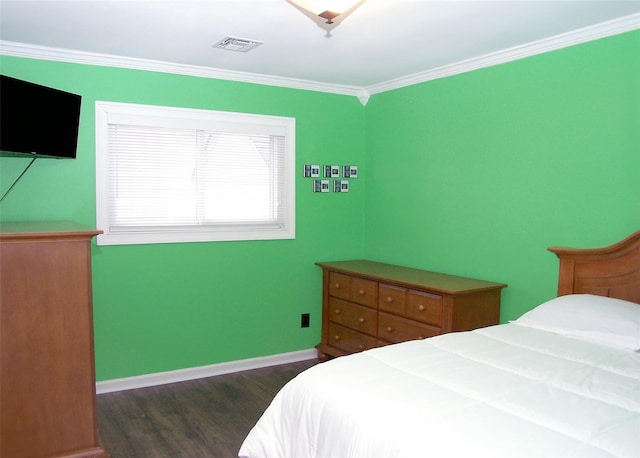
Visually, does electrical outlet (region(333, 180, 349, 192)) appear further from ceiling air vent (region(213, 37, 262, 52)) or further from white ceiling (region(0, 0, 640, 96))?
ceiling air vent (region(213, 37, 262, 52))

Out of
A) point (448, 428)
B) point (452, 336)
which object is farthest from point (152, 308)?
point (448, 428)

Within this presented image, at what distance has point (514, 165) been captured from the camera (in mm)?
3393

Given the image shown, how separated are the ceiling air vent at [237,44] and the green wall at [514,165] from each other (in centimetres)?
149

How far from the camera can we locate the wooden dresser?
129 inches

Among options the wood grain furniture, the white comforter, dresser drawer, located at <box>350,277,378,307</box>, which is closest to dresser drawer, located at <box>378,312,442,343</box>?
dresser drawer, located at <box>350,277,378,307</box>

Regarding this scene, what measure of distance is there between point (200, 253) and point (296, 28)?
1.89 metres

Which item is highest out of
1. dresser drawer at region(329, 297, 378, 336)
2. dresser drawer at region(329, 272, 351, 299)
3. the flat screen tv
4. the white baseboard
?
the flat screen tv

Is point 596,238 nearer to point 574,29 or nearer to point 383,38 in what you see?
point 574,29

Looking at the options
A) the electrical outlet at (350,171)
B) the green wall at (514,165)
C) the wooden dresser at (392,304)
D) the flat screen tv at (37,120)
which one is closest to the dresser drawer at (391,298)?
the wooden dresser at (392,304)

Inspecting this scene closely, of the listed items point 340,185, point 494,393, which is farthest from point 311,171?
point 494,393

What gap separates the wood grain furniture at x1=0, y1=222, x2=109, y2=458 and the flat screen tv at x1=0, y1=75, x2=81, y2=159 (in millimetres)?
536

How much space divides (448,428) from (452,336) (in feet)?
3.52

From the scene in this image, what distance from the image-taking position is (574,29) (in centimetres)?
294

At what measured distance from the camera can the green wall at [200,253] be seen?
3457 mm
